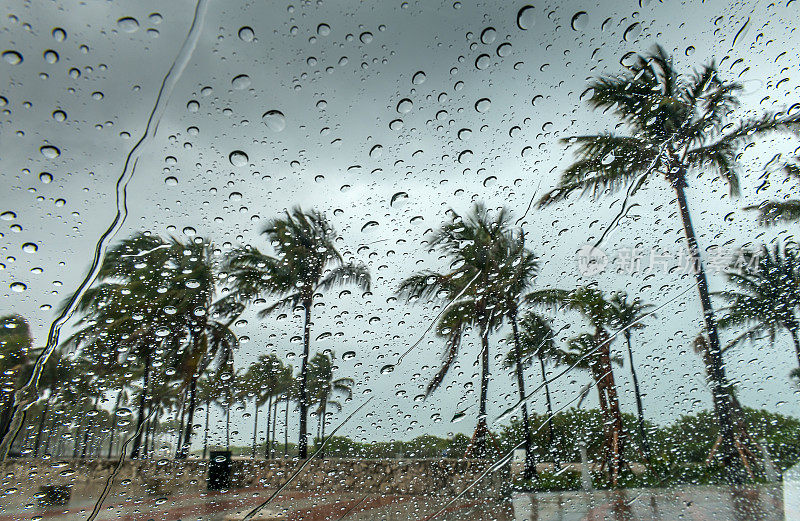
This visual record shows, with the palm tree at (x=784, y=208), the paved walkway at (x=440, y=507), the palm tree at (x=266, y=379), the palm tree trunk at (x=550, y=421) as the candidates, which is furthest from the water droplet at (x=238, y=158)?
the palm tree at (x=784, y=208)

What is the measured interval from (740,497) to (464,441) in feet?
4.97

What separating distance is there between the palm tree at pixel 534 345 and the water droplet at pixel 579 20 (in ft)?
3.64

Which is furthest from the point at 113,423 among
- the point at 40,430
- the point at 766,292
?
the point at 766,292

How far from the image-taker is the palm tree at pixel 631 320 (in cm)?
162

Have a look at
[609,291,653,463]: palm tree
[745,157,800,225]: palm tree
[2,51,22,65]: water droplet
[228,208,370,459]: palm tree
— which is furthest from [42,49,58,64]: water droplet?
[745,157,800,225]: palm tree

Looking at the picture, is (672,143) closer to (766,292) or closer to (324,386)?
(766,292)

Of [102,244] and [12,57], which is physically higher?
[12,57]

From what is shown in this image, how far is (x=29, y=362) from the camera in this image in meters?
1.11

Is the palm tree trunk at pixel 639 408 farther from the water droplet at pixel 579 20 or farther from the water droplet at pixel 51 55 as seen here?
the water droplet at pixel 51 55

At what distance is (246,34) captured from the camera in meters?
1.23

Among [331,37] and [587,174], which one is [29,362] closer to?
[331,37]

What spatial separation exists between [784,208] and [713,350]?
0.80m

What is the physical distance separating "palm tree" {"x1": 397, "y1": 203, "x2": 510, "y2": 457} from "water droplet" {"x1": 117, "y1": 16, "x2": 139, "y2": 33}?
1.12m

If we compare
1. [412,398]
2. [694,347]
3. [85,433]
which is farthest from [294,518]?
[694,347]
